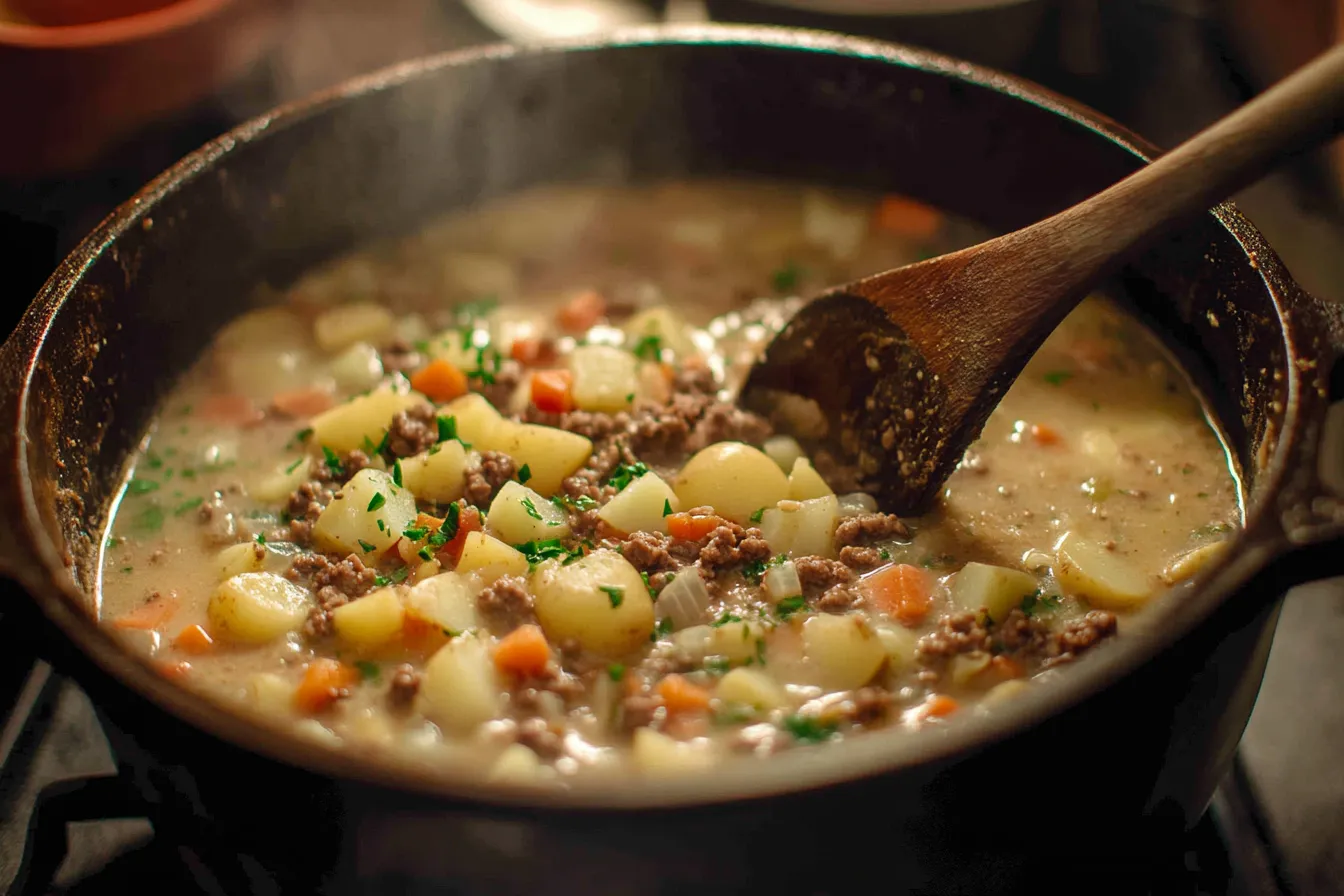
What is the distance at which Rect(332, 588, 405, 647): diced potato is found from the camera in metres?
2.31

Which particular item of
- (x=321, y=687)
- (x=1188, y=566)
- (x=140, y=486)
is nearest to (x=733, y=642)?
(x=321, y=687)

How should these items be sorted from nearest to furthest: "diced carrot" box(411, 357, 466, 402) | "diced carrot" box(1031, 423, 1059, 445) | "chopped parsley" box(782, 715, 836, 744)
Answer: "chopped parsley" box(782, 715, 836, 744) → "diced carrot" box(1031, 423, 1059, 445) → "diced carrot" box(411, 357, 466, 402)

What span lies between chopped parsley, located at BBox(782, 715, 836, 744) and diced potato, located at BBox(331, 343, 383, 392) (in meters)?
1.60

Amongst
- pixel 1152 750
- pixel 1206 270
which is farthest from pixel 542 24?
pixel 1152 750

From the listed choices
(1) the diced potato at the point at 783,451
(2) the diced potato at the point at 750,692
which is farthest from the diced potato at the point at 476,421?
(2) the diced potato at the point at 750,692

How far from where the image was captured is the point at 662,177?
388cm

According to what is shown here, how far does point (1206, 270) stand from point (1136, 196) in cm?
63

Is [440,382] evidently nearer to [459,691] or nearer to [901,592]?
[459,691]

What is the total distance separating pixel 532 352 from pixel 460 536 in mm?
788

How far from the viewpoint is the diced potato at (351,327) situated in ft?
10.8

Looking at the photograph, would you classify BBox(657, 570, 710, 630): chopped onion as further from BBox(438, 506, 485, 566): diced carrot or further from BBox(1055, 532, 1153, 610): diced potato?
BBox(1055, 532, 1153, 610): diced potato

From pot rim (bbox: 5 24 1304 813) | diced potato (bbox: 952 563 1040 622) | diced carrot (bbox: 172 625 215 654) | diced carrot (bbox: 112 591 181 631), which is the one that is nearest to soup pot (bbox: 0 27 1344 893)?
pot rim (bbox: 5 24 1304 813)

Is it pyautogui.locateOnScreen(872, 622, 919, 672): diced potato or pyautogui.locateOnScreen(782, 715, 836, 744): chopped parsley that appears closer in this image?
pyautogui.locateOnScreen(782, 715, 836, 744): chopped parsley

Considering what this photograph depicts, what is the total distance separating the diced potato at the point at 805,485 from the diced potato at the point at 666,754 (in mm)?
721
